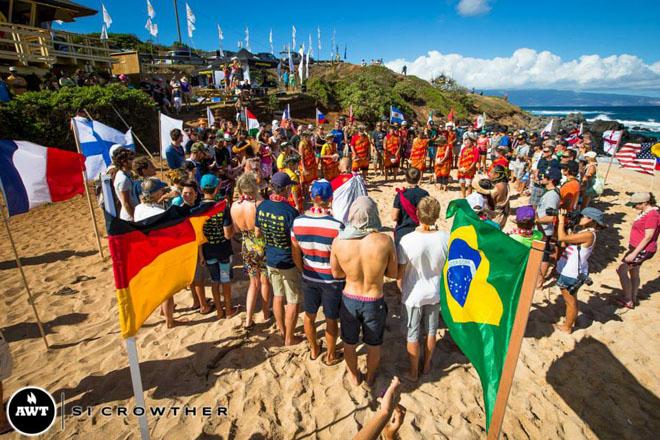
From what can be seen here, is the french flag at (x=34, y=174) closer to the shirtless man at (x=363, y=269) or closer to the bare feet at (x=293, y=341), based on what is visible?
the bare feet at (x=293, y=341)

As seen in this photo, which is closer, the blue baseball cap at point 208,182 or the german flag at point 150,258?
the german flag at point 150,258

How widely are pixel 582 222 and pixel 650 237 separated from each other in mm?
1272

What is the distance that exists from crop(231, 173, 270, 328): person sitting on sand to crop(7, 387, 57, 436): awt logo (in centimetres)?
209

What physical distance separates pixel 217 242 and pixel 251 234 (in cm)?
44

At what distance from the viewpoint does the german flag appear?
229cm

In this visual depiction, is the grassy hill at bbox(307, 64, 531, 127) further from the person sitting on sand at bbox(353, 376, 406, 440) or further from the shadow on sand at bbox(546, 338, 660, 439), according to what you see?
the person sitting on sand at bbox(353, 376, 406, 440)

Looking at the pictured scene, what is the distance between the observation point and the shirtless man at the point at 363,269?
9.51ft

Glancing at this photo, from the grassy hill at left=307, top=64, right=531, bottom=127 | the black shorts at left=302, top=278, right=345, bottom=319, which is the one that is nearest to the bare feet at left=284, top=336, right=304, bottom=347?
the black shorts at left=302, top=278, right=345, bottom=319

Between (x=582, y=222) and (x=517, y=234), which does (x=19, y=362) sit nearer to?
(x=517, y=234)

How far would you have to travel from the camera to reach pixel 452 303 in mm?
2885

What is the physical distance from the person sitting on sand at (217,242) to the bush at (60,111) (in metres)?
9.68

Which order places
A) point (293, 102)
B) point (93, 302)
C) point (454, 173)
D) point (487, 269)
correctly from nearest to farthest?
1. point (487, 269)
2. point (93, 302)
3. point (454, 173)
4. point (293, 102)

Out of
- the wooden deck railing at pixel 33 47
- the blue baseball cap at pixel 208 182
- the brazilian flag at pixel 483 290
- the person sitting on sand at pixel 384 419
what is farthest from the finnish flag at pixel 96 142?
the wooden deck railing at pixel 33 47

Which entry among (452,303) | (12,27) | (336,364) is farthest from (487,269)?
(12,27)
